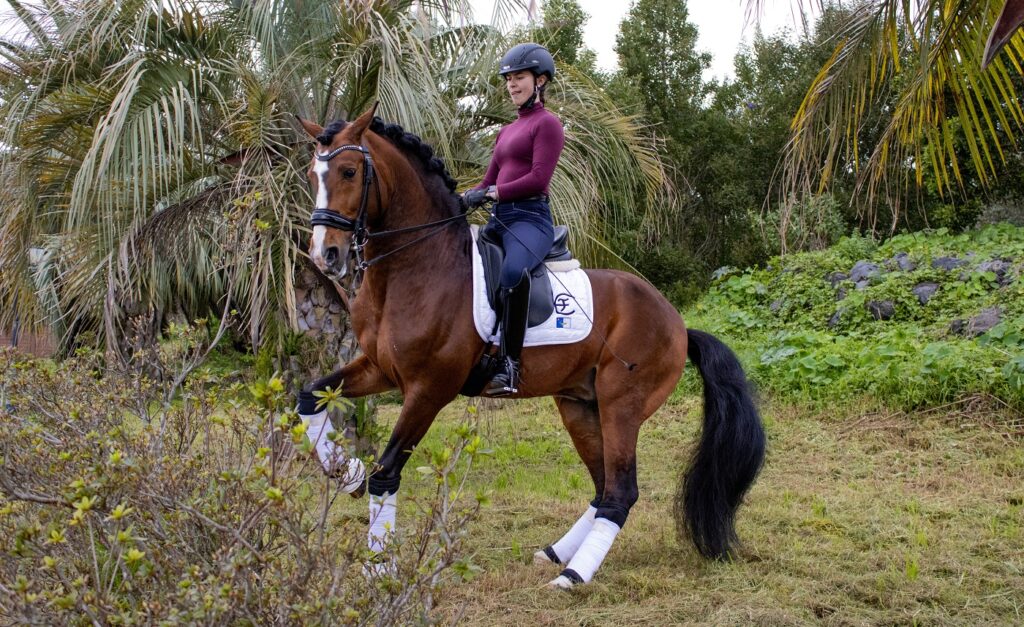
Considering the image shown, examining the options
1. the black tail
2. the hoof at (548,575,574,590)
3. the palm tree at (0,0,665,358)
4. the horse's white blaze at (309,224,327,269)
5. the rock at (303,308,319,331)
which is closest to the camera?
the horse's white blaze at (309,224,327,269)

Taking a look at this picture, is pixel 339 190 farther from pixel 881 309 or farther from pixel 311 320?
pixel 881 309

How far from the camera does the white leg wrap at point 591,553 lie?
14.6 ft

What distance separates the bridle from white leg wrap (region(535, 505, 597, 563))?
1884 mm

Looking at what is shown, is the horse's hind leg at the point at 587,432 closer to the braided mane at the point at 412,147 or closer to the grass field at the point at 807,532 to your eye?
the grass field at the point at 807,532

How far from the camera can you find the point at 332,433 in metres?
2.45

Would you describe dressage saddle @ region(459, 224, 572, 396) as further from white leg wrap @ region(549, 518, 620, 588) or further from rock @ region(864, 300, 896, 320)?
rock @ region(864, 300, 896, 320)

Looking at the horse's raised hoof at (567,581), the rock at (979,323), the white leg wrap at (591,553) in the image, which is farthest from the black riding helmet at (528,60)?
the rock at (979,323)

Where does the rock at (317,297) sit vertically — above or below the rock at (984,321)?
above

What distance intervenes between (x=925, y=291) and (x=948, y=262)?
1135mm

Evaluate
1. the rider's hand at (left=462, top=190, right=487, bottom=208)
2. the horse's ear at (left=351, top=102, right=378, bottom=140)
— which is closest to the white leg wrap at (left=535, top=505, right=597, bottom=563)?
the rider's hand at (left=462, top=190, right=487, bottom=208)

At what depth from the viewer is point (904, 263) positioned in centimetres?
1227

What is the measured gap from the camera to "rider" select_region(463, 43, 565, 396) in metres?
4.60

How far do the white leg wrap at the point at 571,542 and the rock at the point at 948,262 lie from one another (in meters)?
8.73

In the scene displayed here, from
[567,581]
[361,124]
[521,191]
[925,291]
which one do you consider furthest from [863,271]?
[361,124]
